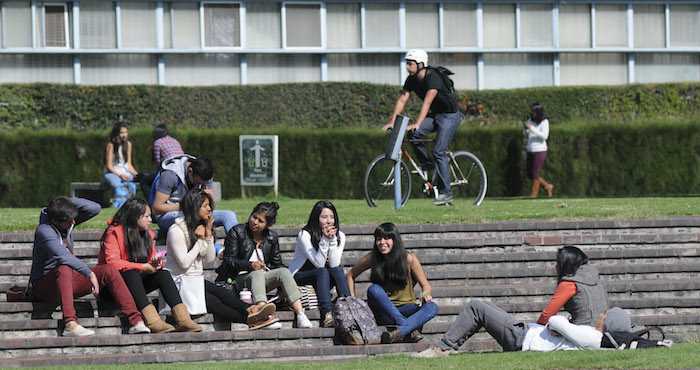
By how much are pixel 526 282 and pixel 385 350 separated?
9.53 ft

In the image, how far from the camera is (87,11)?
31.9 m

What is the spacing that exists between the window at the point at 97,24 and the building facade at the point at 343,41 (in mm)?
19

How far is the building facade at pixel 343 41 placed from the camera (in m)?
31.9

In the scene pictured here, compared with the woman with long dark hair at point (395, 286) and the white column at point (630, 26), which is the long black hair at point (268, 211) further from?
the white column at point (630, 26)

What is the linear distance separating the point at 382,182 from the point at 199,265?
18.7 ft

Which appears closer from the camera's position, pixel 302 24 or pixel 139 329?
pixel 139 329

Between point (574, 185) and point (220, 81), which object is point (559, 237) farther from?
point (220, 81)

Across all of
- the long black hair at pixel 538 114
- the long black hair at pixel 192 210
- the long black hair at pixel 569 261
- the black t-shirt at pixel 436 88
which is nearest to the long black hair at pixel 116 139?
the black t-shirt at pixel 436 88

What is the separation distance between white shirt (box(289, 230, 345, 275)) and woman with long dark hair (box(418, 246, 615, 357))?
1657 mm

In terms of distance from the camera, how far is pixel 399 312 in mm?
14242

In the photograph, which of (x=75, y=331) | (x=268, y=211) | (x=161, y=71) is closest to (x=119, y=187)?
(x=268, y=211)

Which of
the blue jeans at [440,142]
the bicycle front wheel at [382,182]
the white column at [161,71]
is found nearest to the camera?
the blue jeans at [440,142]

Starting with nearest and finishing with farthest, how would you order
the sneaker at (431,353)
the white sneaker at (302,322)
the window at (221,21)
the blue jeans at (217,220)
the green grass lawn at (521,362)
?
the green grass lawn at (521,362) → the sneaker at (431,353) → the white sneaker at (302,322) → the blue jeans at (217,220) → the window at (221,21)

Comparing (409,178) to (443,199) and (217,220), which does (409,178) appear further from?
(217,220)
